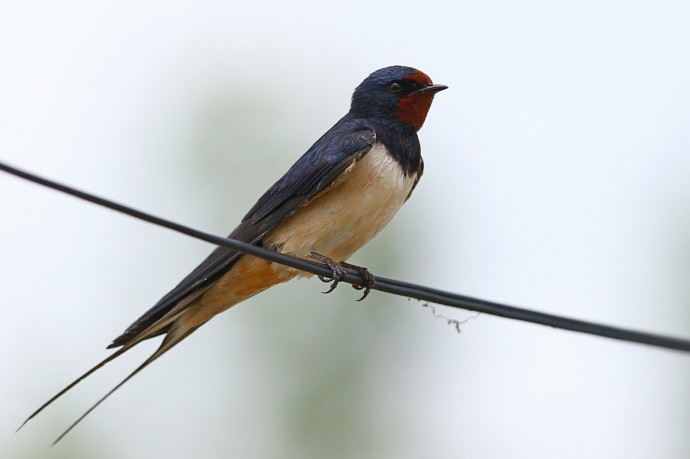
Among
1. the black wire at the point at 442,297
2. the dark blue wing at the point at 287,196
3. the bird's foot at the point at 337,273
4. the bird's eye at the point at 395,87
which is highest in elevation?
the bird's eye at the point at 395,87

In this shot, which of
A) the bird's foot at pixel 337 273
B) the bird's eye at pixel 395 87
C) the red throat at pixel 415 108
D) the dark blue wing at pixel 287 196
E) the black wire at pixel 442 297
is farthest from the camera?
the bird's eye at pixel 395 87

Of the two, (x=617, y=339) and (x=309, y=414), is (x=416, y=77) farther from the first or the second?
(x=309, y=414)

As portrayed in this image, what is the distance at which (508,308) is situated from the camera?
2934 mm

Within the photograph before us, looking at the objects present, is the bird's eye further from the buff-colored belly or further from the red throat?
the buff-colored belly

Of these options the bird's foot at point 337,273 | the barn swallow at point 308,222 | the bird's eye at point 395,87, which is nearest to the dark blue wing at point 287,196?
the barn swallow at point 308,222

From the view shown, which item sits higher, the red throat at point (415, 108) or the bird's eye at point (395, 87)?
the bird's eye at point (395, 87)

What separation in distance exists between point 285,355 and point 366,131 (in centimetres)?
449

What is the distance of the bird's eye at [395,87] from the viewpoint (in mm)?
5555

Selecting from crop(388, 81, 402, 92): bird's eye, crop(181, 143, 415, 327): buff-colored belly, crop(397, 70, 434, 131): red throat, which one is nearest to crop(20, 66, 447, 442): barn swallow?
crop(181, 143, 415, 327): buff-colored belly

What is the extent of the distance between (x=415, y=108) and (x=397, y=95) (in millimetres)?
173

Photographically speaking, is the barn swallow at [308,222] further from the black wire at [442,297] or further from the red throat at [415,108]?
the black wire at [442,297]

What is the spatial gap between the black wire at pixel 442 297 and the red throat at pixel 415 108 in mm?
1743

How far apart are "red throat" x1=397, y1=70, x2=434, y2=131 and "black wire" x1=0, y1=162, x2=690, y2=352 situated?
Answer: 1.74 metres

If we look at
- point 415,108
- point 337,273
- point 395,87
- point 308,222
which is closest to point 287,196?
point 308,222
